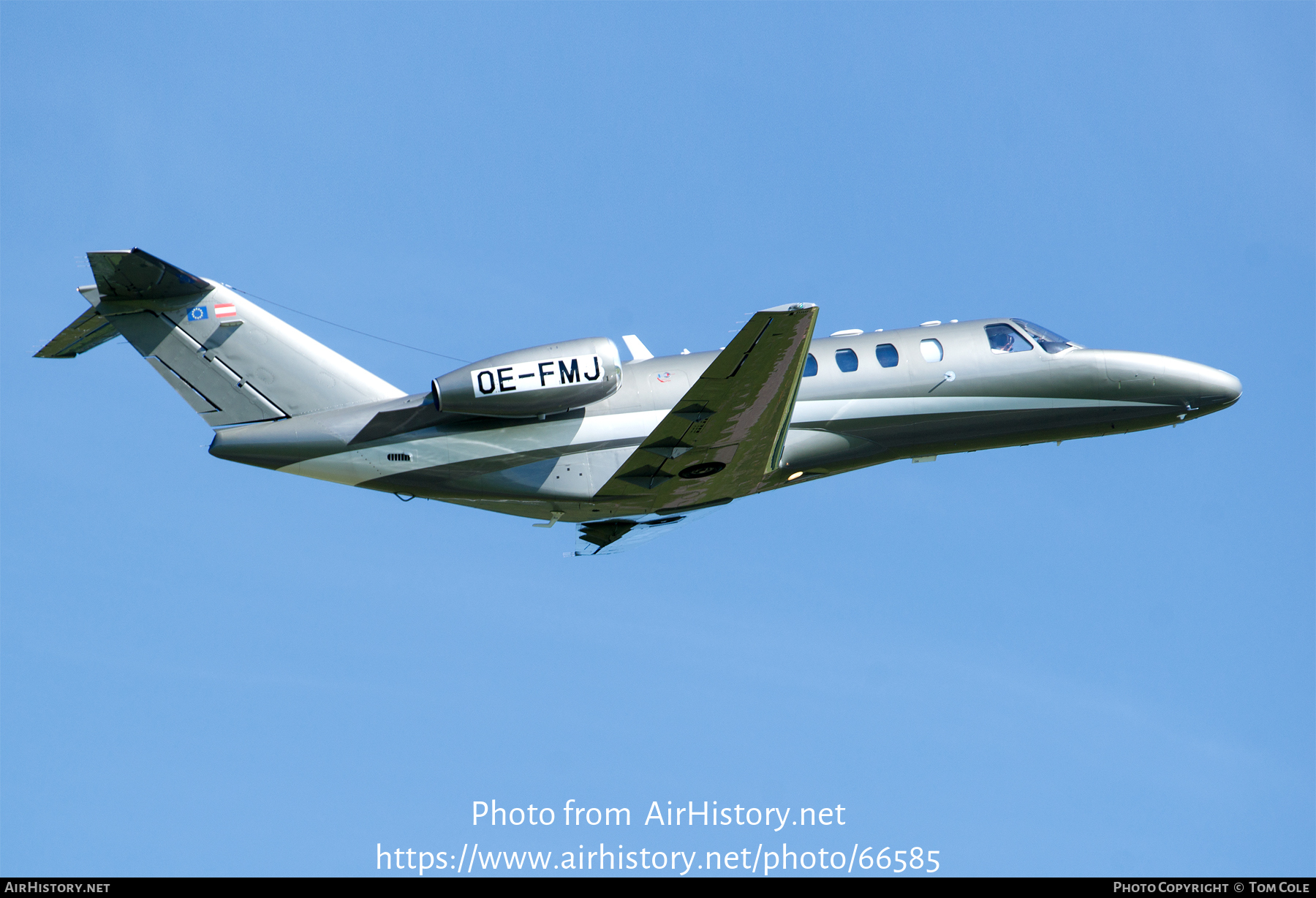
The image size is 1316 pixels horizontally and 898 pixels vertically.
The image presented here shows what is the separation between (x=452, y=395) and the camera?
65.9 feet

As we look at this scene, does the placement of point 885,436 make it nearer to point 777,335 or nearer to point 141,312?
point 777,335

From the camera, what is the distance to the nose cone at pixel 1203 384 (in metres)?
24.3

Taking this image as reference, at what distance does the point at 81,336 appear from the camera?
2067cm

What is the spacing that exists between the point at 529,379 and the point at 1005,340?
945 centimetres

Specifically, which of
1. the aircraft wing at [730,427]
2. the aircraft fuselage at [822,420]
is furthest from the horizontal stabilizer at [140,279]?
the aircraft wing at [730,427]

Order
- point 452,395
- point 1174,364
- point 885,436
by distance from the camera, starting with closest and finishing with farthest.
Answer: point 452,395, point 885,436, point 1174,364

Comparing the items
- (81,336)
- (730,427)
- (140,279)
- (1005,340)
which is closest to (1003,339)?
(1005,340)

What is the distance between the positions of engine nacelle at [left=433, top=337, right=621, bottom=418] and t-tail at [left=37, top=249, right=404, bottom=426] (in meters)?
2.02

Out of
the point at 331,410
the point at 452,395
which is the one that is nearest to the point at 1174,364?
the point at 452,395

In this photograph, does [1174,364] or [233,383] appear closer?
[233,383]

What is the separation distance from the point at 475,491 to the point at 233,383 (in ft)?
14.6

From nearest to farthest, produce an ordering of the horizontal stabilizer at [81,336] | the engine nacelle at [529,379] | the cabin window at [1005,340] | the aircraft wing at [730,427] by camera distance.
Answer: the aircraft wing at [730,427] → the engine nacelle at [529,379] → the horizontal stabilizer at [81,336] → the cabin window at [1005,340]

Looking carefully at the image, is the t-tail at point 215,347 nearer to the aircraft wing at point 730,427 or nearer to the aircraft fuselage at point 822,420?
the aircraft fuselage at point 822,420

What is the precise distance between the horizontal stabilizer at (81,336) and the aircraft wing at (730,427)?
28.8ft
